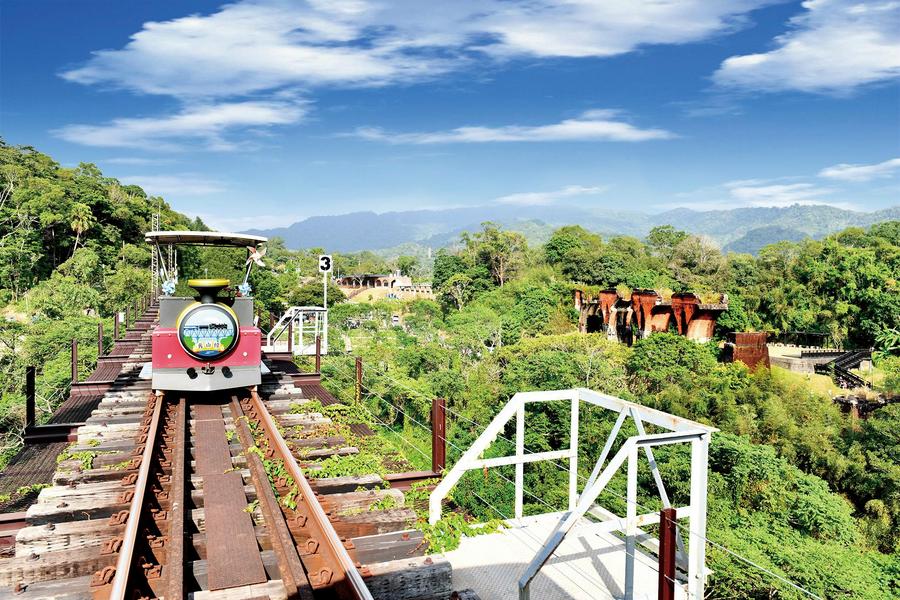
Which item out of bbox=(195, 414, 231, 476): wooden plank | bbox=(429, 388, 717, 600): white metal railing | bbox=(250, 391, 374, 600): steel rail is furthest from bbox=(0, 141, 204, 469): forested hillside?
bbox=(429, 388, 717, 600): white metal railing

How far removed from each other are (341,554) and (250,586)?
0.53m

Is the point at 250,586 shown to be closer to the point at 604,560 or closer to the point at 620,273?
the point at 604,560

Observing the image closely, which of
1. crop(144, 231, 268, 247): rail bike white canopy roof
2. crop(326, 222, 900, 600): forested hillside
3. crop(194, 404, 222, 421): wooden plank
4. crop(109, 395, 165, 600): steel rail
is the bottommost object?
crop(326, 222, 900, 600): forested hillside

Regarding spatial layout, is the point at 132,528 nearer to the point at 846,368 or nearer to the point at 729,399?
the point at 729,399

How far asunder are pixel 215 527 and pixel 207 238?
685 centimetres

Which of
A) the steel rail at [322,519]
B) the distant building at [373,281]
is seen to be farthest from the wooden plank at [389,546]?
the distant building at [373,281]

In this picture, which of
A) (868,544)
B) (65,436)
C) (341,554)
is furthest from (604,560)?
(868,544)

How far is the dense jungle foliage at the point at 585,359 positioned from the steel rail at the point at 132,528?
1543 mm

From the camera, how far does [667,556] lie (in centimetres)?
408

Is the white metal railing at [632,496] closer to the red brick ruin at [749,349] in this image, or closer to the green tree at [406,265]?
the red brick ruin at [749,349]

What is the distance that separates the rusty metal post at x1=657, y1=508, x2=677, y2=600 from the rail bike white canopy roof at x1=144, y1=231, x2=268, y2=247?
7553 millimetres

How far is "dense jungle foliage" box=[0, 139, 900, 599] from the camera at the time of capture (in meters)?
20.2

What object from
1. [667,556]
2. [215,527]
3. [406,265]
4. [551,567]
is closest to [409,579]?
[215,527]

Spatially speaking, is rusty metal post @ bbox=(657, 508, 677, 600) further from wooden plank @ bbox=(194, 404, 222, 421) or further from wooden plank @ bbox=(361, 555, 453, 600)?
wooden plank @ bbox=(194, 404, 222, 421)
